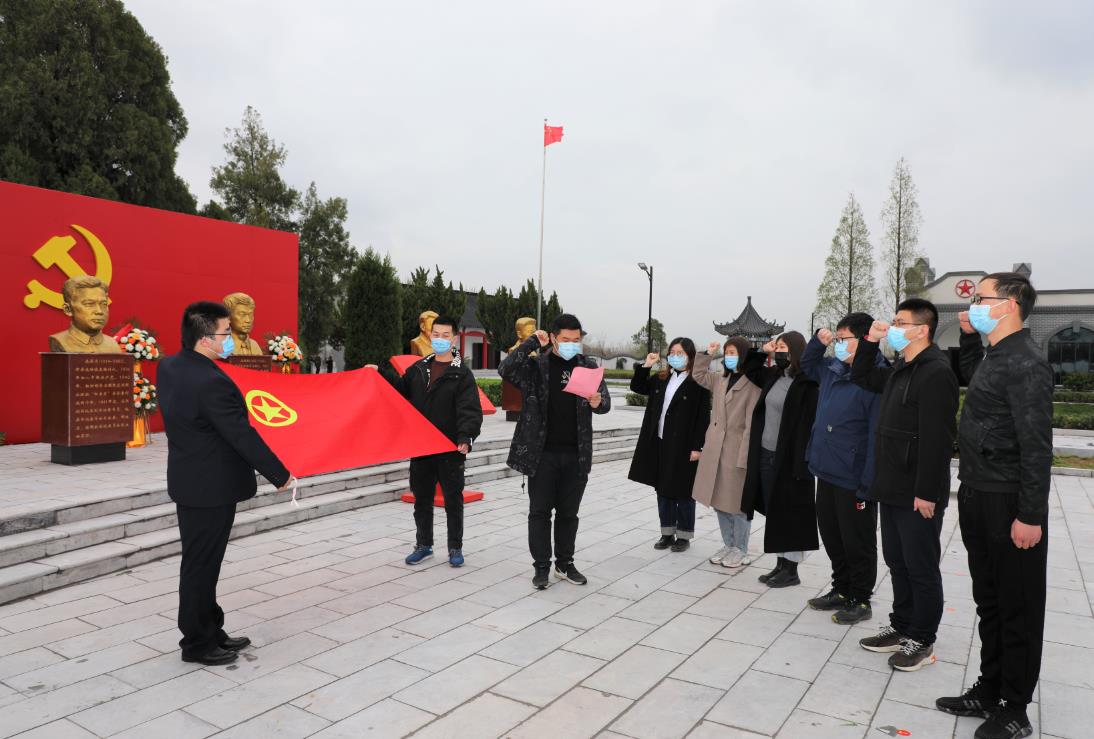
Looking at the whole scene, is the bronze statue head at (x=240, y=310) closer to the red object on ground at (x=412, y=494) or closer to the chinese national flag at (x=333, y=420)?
the red object on ground at (x=412, y=494)

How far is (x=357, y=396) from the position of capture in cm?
546

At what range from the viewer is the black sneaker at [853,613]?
176 inches

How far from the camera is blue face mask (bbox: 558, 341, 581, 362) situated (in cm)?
512

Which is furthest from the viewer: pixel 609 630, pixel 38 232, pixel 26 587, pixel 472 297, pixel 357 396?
pixel 472 297

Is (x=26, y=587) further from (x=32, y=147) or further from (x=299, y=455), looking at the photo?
(x=32, y=147)

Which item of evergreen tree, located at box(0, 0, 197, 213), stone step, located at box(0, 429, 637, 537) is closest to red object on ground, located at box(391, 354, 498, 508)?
stone step, located at box(0, 429, 637, 537)

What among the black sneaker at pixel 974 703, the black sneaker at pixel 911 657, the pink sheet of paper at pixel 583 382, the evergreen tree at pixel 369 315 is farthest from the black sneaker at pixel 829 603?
the evergreen tree at pixel 369 315

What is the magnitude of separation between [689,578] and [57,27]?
27191 mm

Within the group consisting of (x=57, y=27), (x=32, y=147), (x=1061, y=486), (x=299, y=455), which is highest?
(x=57, y=27)

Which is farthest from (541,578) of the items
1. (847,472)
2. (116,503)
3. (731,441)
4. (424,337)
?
(424,337)

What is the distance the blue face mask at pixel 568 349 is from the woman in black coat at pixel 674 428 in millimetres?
839

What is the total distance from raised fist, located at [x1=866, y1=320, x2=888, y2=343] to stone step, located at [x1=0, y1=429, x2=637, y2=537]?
5.92 meters

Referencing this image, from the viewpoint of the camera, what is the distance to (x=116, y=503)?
6.19m

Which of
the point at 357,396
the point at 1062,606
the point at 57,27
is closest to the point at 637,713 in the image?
the point at 357,396
